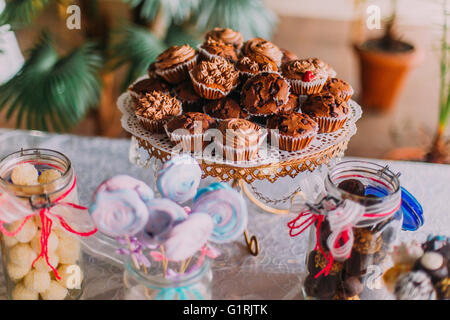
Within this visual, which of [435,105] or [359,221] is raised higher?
[359,221]

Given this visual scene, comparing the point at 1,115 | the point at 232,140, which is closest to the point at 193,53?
the point at 232,140

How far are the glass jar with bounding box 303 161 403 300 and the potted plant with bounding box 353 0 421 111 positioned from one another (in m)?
2.69

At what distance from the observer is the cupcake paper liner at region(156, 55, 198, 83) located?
1.17 meters

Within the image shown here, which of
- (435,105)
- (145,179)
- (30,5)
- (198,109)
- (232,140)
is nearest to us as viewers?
(232,140)

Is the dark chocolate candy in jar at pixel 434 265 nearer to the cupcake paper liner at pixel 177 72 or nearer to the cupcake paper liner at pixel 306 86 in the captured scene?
the cupcake paper liner at pixel 306 86

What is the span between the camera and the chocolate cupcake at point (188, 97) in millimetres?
1155

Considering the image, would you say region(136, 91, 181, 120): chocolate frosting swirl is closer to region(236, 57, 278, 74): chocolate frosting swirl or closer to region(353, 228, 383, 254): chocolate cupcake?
region(236, 57, 278, 74): chocolate frosting swirl

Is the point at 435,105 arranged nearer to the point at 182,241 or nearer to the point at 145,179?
the point at 145,179

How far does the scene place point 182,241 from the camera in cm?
77

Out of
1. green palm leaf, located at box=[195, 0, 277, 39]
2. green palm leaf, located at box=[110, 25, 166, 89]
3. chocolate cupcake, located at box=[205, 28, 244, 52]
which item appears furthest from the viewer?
green palm leaf, located at box=[195, 0, 277, 39]

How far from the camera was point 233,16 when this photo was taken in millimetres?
2170

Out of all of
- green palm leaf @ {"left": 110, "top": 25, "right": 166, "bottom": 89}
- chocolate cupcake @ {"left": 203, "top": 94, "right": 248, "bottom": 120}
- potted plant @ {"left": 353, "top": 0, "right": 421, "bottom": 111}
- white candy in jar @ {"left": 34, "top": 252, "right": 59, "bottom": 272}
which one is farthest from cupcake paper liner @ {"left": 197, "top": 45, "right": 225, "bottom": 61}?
potted plant @ {"left": 353, "top": 0, "right": 421, "bottom": 111}

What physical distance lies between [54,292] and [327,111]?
0.74 meters

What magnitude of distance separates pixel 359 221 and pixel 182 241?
1.13 ft
